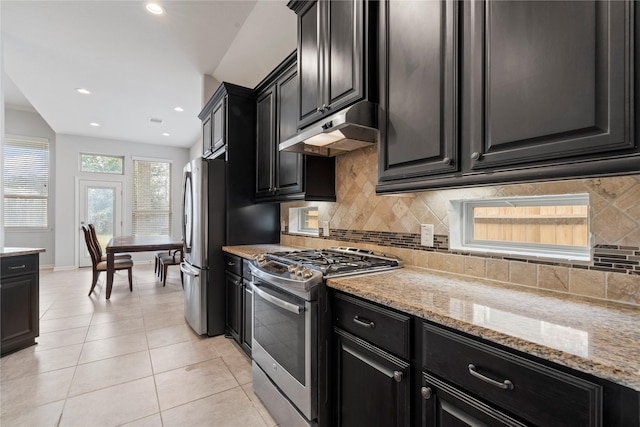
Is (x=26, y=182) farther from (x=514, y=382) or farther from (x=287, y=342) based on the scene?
(x=514, y=382)

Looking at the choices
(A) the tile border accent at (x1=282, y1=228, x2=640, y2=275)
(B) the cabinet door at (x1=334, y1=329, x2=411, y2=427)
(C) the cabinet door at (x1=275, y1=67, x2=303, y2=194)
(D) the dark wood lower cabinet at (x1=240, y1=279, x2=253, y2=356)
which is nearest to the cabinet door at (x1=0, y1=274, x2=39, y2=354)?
(D) the dark wood lower cabinet at (x1=240, y1=279, x2=253, y2=356)

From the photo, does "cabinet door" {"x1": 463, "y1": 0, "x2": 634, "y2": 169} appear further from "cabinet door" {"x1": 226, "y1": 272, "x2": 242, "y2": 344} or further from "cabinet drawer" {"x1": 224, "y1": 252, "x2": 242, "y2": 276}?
"cabinet door" {"x1": 226, "y1": 272, "x2": 242, "y2": 344}

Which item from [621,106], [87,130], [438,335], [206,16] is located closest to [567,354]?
[438,335]

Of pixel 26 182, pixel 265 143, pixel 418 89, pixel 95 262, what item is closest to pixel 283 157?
pixel 265 143

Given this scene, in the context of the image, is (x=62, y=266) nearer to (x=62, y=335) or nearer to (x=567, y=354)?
(x=62, y=335)

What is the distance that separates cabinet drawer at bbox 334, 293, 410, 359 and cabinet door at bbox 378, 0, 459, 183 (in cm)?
65

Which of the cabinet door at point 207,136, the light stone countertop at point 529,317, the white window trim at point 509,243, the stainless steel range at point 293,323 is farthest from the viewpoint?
the cabinet door at point 207,136

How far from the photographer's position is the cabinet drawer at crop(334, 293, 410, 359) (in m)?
1.11

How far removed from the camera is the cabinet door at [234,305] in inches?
105

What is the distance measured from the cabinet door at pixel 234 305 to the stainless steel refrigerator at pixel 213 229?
0.12 metres

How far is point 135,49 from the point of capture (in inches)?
127

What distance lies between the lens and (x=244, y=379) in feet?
7.32

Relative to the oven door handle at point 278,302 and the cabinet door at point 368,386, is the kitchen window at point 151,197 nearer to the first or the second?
the oven door handle at point 278,302

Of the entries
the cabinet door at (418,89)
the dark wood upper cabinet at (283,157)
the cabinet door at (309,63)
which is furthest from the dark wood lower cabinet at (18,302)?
the cabinet door at (418,89)
